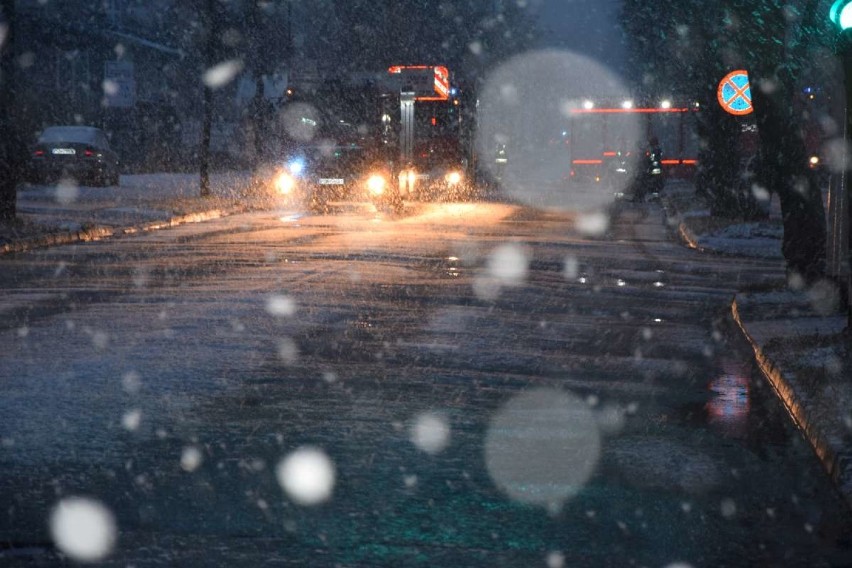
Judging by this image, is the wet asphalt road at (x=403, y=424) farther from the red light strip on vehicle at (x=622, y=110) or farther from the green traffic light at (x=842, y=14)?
the red light strip on vehicle at (x=622, y=110)

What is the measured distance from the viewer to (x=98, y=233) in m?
22.1

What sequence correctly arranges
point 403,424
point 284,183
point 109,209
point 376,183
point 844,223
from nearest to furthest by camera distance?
1. point 403,424
2. point 844,223
3. point 109,209
4. point 376,183
5. point 284,183

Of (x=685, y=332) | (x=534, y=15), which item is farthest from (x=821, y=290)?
(x=534, y=15)

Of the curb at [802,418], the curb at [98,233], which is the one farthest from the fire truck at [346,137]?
the curb at [802,418]

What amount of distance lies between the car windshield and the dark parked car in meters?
4.77

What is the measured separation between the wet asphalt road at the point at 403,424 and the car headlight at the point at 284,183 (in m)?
20.7

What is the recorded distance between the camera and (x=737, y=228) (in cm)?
2347

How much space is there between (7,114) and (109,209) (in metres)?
4.56

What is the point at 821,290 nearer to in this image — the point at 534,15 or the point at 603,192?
the point at 603,192

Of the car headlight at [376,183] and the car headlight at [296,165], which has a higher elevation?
the car headlight at [296,165]

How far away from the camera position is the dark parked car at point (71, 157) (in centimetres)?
3753

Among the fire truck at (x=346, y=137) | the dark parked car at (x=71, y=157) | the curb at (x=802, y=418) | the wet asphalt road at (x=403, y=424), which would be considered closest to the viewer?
the wet asphalt road at (x=403, y=424)

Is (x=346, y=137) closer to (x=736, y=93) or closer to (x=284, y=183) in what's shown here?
(x=284, y=183)

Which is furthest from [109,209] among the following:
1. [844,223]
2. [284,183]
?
[844,223]
